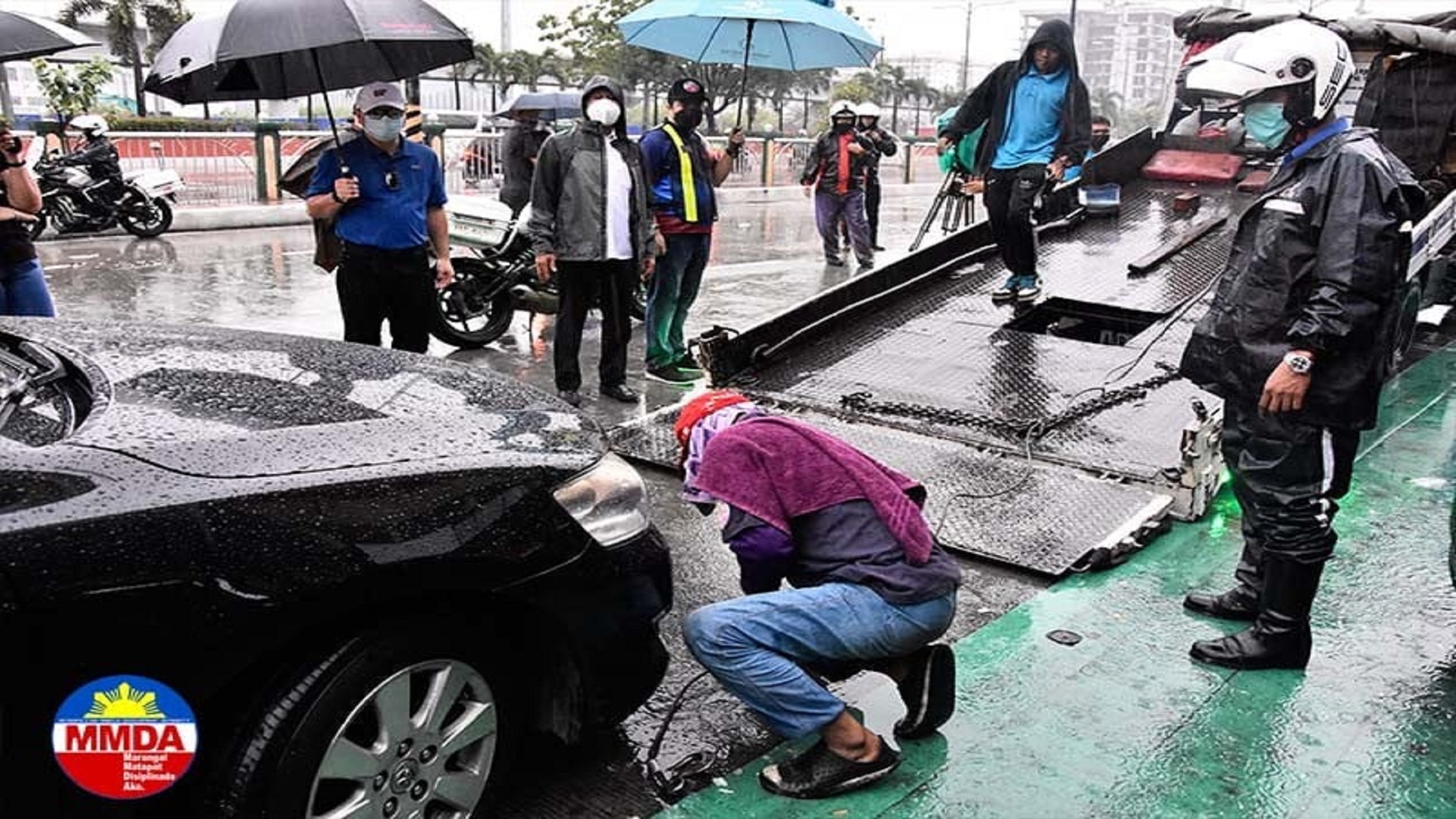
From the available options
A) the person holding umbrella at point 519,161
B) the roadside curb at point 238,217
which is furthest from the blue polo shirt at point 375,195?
the roadside curb at point 238,217

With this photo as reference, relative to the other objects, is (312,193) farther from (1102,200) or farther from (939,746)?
(1102,200)

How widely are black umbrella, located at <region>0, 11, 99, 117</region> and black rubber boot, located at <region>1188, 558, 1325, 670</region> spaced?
5.31 meters

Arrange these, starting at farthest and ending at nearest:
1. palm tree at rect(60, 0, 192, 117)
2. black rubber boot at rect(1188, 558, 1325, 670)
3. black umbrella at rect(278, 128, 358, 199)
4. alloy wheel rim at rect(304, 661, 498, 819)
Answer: palm tree at rect(60, 0, 192, 117)
black umbrella at rect(278, 128, 358, 199)
black rubber boot at rect(1188, 558, 1325, 670)
alloy wheel rim at rect(304, 661, 498, 819)

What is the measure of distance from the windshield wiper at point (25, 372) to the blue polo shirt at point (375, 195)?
2643 millimetres

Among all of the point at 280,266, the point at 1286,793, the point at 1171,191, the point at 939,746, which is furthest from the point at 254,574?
the point at 280,266

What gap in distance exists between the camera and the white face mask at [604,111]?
19.9ft

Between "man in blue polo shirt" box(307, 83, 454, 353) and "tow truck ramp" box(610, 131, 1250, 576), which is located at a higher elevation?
"man in blue polo shirt" box(307, 83, 454, 353)

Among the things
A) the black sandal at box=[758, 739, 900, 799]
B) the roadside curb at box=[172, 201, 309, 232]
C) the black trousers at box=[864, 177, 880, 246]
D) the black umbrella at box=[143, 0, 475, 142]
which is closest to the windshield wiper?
the black sandal at box=[758, 739, 900, 799]

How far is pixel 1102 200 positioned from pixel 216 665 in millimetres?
7689

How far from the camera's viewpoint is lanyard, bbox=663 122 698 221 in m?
6.69

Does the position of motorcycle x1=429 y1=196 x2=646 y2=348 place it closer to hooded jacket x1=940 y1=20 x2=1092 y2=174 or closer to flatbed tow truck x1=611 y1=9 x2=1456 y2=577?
flatbed tow truck x1=611 y1=9 x2=1456 y2=577

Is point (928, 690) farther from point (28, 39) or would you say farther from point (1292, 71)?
point (28, 39)

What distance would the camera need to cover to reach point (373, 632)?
2.40m

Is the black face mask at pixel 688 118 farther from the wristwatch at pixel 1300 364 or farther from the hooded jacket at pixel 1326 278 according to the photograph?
the wristwatch at pixel 1300 364
